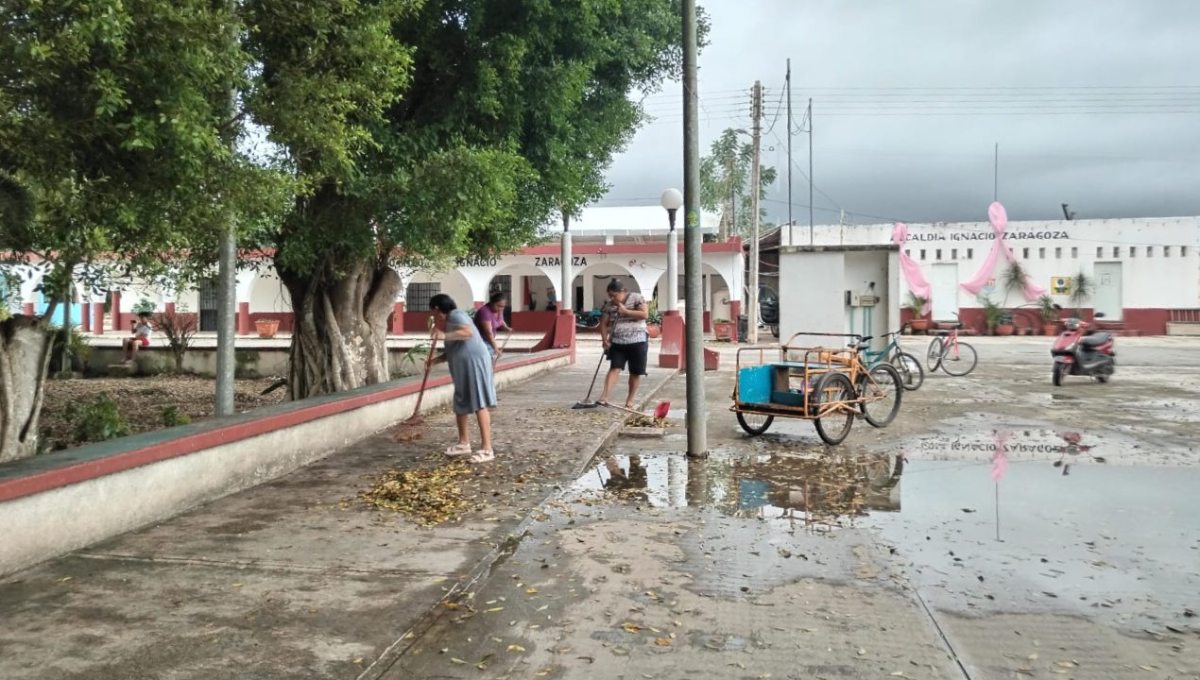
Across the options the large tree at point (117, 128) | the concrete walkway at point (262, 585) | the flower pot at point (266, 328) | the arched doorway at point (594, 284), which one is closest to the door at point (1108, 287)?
the arched doorway at point (594, 284)

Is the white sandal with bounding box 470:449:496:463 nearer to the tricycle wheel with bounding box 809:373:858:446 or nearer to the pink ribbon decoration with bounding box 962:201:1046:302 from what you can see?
the tricycle wheel with bounding box 809:373:858:446

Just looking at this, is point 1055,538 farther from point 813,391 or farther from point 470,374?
point 470,374

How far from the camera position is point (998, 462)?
7723 millimetres

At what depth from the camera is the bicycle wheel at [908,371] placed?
13039 mm

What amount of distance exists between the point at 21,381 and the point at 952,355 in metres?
14.5

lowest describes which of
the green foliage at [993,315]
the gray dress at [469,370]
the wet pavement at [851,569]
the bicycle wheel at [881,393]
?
the wet pavement at [851,569]

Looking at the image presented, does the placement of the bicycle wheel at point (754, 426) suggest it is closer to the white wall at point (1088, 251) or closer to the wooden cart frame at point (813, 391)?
the wooden cart frame at point (813, 391)

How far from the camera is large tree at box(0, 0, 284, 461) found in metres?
4.65

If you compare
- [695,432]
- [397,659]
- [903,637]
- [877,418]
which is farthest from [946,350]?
[397,659]

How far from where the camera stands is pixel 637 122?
14.7 metres

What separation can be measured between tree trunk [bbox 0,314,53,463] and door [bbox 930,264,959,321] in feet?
113

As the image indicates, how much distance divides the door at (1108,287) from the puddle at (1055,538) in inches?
1274

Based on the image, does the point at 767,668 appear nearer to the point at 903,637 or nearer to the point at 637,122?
the point at 903,637

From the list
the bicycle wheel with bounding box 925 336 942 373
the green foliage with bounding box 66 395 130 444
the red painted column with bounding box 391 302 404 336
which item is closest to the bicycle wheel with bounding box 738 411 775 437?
the green foliage with bounding box 66 395 130 444
